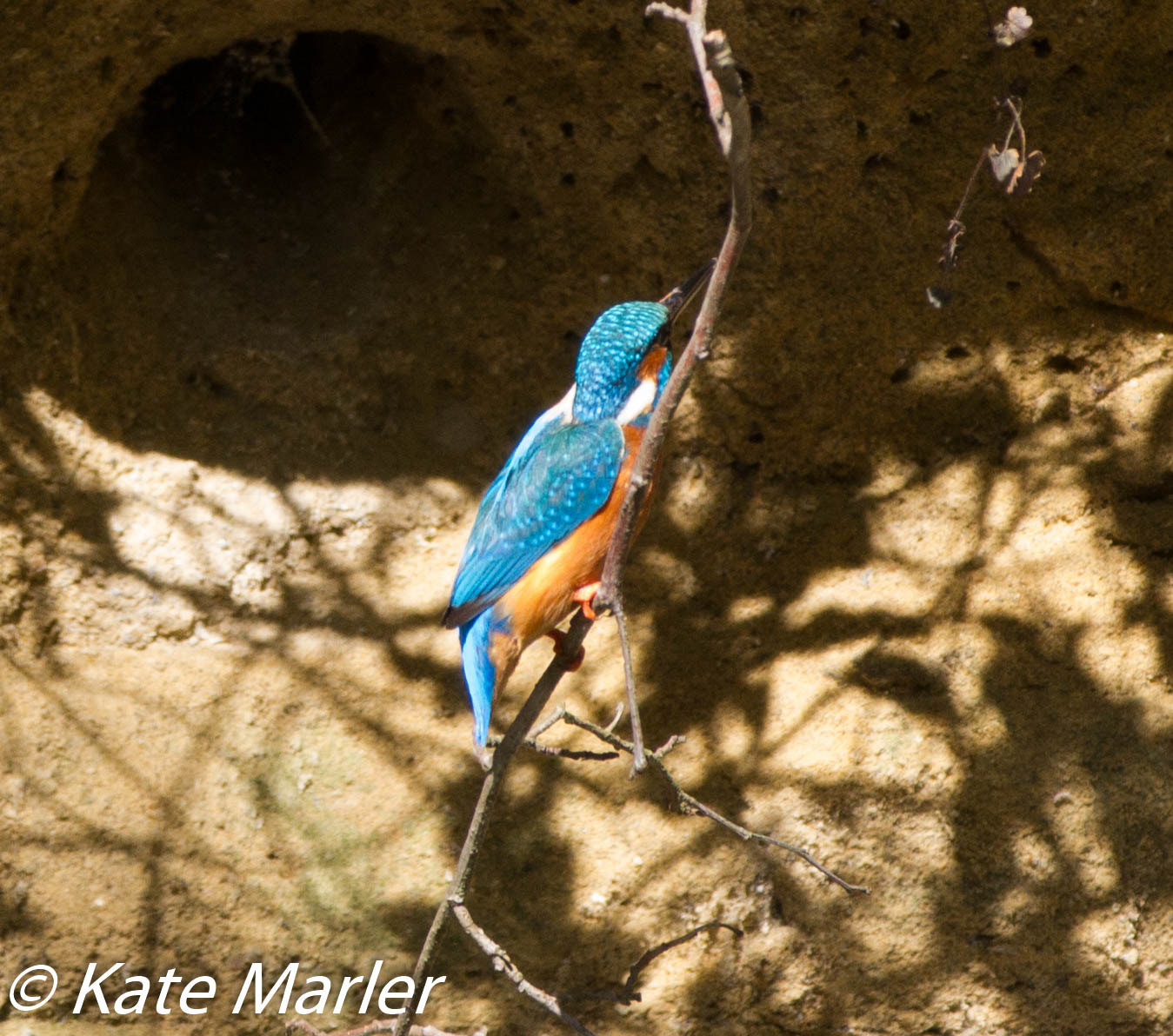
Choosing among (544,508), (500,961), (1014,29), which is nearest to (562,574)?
(544,508)

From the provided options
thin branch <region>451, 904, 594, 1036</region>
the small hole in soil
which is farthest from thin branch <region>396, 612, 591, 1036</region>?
the small hole in soil

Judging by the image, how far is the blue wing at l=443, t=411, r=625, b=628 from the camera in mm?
2922

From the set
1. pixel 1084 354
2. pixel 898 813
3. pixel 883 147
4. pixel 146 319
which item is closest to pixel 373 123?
pixel 146 319

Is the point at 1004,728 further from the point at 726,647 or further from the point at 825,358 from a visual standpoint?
the point at 825,358

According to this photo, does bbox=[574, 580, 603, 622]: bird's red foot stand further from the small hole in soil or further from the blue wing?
the small hole in soil

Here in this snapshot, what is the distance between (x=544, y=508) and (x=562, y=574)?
184mm

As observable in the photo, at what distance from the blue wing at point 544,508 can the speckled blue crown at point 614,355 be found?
0.23 ft

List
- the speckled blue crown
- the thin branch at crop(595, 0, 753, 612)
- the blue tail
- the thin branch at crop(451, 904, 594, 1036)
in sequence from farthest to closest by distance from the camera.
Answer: the speckled blue crown, the blue tail, the thin branch at crop(451, 904, 594, 1036), the thin branch at crop(595, 0, 753, 612)

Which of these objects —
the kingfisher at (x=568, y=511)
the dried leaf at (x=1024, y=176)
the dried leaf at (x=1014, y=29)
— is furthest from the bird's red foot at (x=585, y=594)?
the dried leaf at (x=1014, y=29)

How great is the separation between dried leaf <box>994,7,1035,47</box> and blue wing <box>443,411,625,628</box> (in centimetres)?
128

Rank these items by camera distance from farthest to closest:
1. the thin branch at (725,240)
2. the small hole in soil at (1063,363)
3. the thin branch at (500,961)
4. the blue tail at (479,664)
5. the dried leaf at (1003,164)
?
the small hole in soil at (1063,363) < the blue tail at (479,664) < the dried leaf at (1003,164) < the thin branch at (500,961) < the thin branch at (725,240)

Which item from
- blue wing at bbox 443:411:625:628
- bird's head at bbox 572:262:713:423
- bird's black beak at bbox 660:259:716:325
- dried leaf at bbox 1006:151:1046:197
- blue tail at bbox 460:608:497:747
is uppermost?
dried leaf at bbox 1006:151:1046:197

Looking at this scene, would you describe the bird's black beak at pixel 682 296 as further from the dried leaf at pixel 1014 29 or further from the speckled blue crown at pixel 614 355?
the dried leaf at pixel 1014 29

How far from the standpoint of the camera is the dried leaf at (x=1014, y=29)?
7.77 ft
